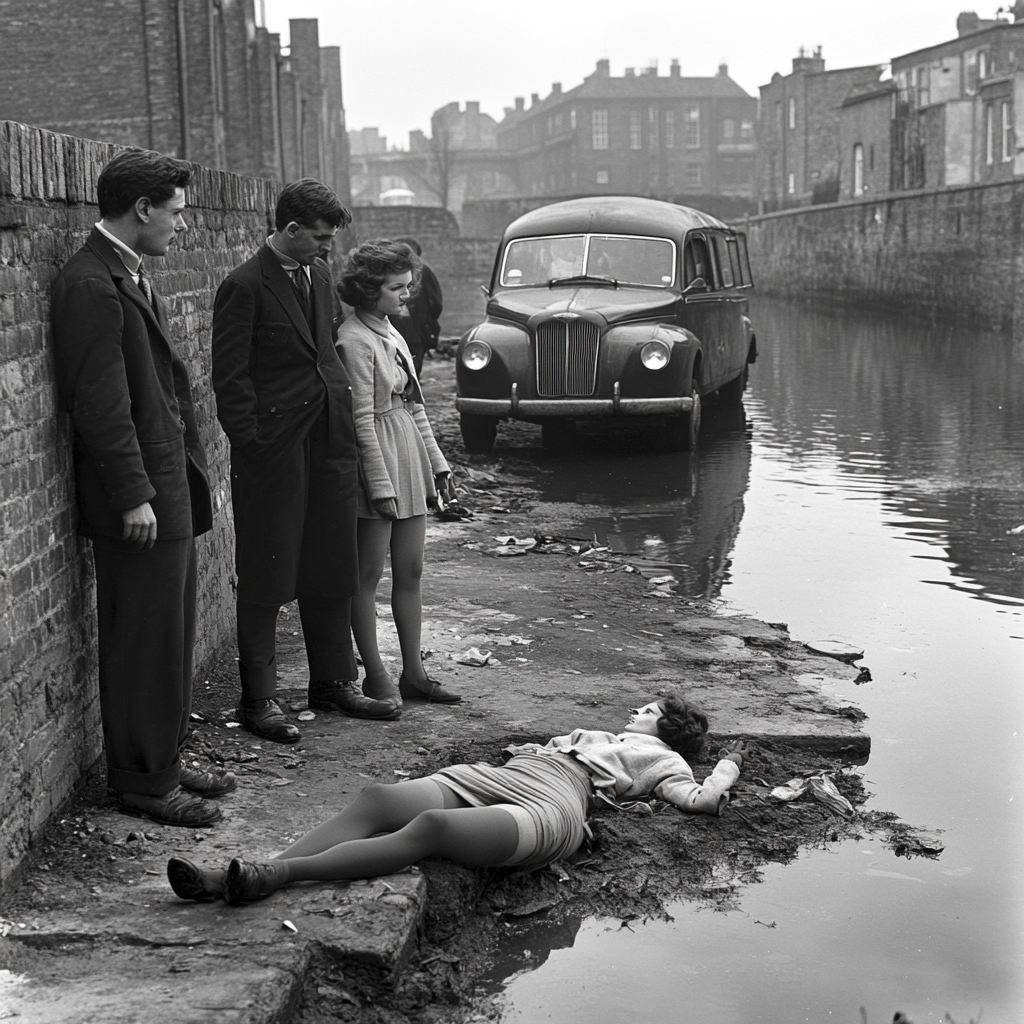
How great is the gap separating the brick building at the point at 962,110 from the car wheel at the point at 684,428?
2918 cm

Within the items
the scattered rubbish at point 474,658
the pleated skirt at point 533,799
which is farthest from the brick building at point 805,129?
the pleated skirt at point 533,799

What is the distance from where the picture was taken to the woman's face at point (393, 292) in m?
5.07

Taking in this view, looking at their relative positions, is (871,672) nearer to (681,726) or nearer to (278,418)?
(681,726)

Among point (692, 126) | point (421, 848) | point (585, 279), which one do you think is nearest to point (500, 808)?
point (421, 848)

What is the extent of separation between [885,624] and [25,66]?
2419 centimetres

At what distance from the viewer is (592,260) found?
13.8m

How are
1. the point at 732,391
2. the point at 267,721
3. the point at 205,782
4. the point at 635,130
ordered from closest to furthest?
the point at 205,782 < the point at 267,721 < the point at 732,391 < the point at 635,130

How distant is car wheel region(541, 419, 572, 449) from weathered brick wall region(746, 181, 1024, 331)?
1567cm

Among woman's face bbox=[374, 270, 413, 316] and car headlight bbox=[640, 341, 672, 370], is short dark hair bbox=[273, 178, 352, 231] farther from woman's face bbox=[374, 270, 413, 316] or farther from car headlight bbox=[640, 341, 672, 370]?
car headlight bbox=[640, 341, 672, 370]

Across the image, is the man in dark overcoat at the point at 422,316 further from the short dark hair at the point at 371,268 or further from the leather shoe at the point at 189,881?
the leather shoe at the point at 189,881

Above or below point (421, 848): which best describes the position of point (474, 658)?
below

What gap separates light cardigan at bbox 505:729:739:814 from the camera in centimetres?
448

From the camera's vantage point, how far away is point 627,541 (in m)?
9.20

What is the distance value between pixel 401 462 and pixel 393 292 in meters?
0.63
